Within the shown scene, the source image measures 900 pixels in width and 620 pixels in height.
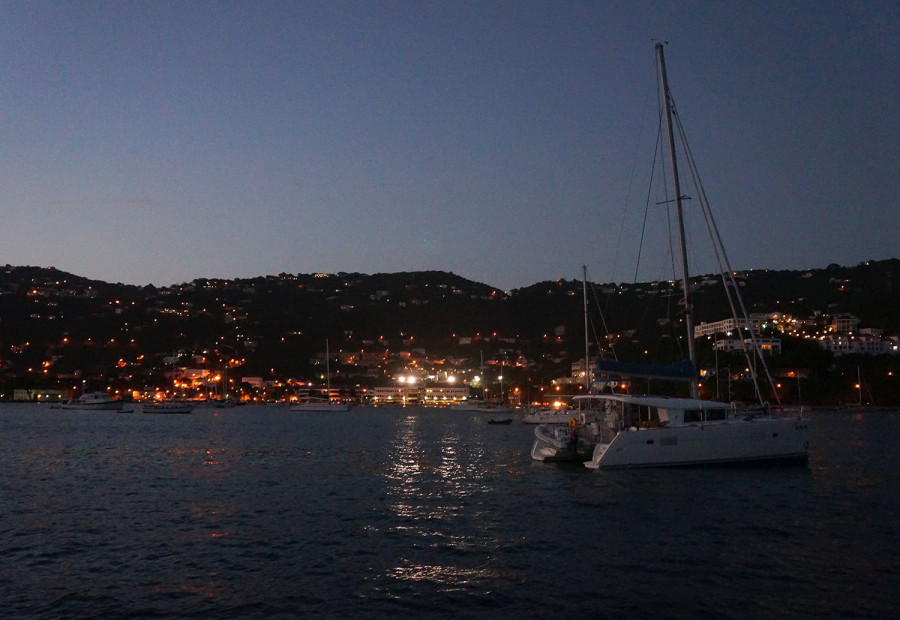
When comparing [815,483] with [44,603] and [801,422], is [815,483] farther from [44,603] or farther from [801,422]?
[44,603]

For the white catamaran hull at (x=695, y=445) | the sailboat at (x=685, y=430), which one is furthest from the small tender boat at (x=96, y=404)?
the white catamaran hull at (x=695, y=445)

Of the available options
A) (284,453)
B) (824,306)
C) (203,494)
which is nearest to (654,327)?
(824,306)

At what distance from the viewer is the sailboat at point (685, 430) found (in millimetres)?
26547

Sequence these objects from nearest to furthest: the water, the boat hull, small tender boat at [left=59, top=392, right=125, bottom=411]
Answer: the water → the boat hull → small tender boat at [left=59, top=392, right=125, bottom=411]

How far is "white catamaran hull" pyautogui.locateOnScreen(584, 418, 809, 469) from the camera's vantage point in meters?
26.5

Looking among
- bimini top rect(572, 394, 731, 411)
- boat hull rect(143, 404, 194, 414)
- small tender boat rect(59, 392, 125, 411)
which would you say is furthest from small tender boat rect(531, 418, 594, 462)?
small tender boat rect(59, 392, 125, 411)

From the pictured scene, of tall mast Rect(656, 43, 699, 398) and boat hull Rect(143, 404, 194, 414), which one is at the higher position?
tall mast Rect(656, 43, 699, 398)

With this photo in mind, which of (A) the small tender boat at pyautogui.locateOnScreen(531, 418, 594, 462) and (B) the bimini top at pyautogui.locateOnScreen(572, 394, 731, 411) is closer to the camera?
Result: (B) the bimini top at pyautogui.locateOnScreen(572, 394, 731, 411)

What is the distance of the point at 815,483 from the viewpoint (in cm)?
2488

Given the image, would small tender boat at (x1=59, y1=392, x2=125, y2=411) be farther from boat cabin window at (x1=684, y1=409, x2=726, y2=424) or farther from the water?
boat cabin window at (x1=684, y1=409, x2=726, y2=424)

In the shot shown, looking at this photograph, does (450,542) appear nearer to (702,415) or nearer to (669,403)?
(669,403)

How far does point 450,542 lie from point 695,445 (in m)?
13.2

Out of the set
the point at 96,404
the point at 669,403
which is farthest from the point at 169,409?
the point at 669,403

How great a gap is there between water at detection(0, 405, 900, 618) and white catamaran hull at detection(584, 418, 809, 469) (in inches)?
20.8
